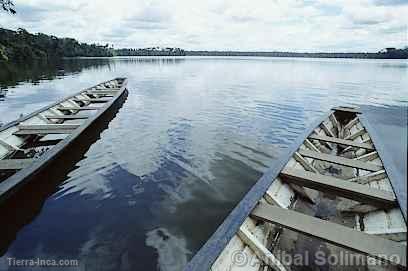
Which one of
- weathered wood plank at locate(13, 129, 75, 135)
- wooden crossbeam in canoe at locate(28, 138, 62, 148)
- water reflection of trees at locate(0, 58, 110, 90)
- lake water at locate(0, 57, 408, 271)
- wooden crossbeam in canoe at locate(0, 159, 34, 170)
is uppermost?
water reflection of trees at locate(0, 58, 110, 90)

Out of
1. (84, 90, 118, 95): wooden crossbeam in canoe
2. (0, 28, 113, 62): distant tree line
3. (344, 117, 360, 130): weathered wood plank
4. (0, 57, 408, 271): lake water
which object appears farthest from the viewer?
(0, 28, 113, 62): distant tree line

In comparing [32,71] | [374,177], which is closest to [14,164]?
[374,177]

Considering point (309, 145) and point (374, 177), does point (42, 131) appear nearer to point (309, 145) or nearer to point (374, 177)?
point (309, 145)

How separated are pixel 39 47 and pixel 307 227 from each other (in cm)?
9177

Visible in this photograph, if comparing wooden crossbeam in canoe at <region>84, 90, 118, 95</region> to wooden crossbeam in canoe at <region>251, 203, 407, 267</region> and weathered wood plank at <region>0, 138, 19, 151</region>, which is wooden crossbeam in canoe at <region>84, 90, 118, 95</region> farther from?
wooden crossbeam in canoe at <region>251, 203, 407, 267</region>

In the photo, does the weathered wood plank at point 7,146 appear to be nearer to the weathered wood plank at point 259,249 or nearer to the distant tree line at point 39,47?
the distant tree line at point 39,47

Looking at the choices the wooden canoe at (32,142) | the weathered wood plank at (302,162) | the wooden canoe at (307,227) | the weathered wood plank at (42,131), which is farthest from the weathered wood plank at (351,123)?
the weathered wood plank at (42,131)

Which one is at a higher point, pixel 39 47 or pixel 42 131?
pixel 39 47

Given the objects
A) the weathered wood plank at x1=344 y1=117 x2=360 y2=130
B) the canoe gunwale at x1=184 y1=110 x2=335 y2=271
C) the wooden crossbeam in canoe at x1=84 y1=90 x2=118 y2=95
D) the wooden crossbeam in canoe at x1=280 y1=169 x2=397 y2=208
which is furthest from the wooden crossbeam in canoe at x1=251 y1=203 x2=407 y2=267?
the wooden crossbeam in canoe at x1=84 y1=90 x2=118 y2=95

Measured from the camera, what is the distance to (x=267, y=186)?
441cm

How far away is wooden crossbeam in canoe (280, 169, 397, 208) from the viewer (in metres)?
4.09

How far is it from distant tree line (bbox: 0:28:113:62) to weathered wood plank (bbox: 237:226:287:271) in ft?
35.9

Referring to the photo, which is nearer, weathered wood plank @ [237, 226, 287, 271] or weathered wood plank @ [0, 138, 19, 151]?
weathered wood plank @ [237, 226, 287, 271]

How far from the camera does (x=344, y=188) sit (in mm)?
4316
